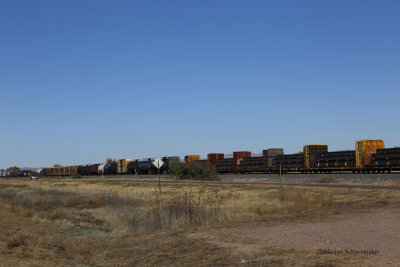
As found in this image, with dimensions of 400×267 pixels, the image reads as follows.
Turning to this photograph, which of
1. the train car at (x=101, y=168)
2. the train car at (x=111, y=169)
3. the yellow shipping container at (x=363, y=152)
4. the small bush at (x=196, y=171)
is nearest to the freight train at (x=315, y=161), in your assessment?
the yellow shipping container at (x=363, y=152)

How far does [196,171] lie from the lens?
54719mm

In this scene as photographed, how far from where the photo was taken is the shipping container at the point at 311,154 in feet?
181

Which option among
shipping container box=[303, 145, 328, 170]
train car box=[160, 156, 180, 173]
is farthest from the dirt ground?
train car box=[160, 156, 180, 173]

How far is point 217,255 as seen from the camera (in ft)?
32.6

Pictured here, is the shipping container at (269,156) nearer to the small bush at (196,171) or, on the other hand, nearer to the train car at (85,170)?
the small bush at (196,171)

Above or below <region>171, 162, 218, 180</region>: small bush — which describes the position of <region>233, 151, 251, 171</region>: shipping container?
above

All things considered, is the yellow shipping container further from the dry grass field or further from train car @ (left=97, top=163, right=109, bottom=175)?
train car @ (left=97, top=163, right=109, bottom=175)

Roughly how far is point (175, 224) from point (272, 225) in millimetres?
4466

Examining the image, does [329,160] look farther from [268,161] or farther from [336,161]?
[268,161]

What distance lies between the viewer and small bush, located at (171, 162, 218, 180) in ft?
174

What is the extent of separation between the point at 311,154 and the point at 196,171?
53.3 ft

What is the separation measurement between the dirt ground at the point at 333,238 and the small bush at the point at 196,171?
38310 mm

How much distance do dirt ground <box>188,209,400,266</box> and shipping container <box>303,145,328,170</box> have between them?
4099 cm

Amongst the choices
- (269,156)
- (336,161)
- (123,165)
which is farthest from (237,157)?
(123,165)
